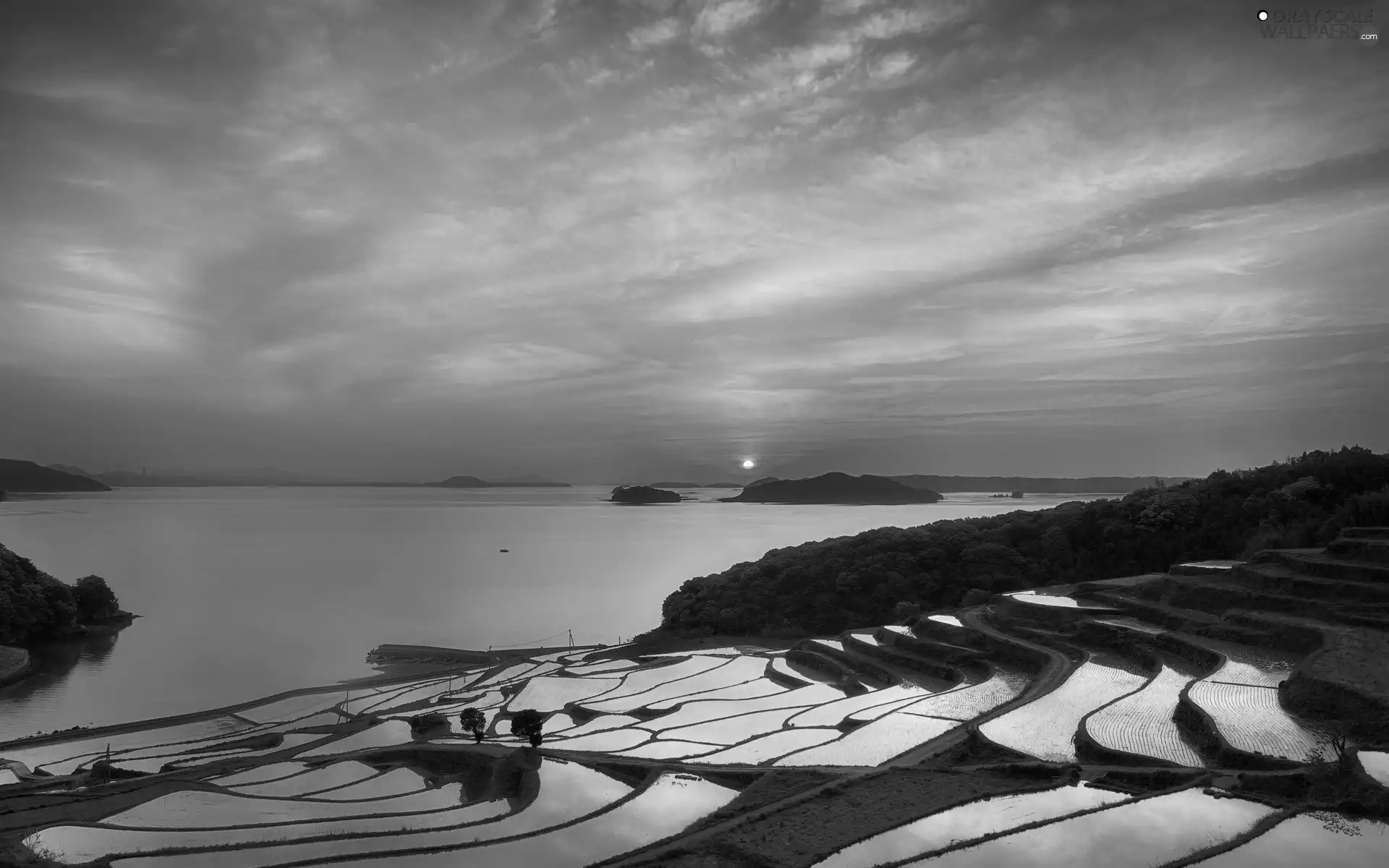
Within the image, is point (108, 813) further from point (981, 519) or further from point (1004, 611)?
point (981, 519)

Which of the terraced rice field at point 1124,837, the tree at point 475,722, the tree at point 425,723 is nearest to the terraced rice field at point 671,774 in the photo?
the terraced rice field at point 1124,837

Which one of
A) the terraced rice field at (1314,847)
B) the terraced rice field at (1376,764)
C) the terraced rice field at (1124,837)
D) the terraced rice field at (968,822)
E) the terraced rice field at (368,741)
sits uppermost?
the terraced rice field at (1376,764)

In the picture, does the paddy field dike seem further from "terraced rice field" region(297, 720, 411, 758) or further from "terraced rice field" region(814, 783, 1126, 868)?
"terraced rice field" region(297, 720, 411, 758)

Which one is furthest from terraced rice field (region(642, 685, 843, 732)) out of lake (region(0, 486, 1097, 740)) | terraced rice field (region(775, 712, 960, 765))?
lake (region(0, 486, 1097, 740))

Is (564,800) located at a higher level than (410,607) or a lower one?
higher

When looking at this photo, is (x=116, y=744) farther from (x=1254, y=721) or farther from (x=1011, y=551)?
(x=1011, y=551)

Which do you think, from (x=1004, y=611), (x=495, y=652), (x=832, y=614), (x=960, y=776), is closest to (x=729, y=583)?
(x=832, y=614)

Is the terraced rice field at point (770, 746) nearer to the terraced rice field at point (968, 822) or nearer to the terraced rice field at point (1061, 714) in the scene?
the terraced rice field at point (1061, 714)
